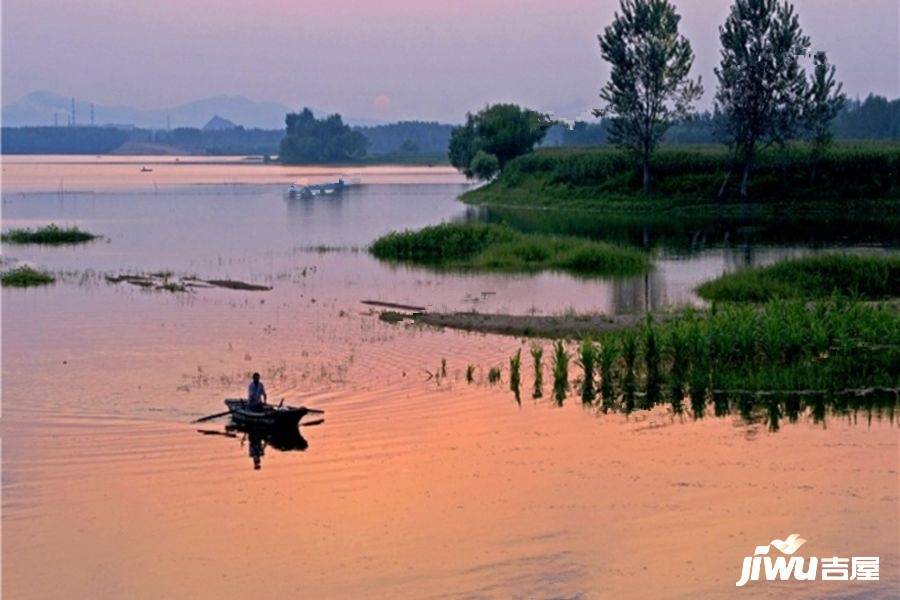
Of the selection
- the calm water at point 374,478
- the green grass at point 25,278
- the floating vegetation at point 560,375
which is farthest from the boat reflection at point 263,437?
the green grass at point 25,278

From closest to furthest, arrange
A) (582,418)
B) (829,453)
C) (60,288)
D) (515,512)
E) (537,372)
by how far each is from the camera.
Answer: (515,512)
(829,453)
(582,418)
(537,372)
(60,288)

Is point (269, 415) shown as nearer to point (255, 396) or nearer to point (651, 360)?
point (255, 396)

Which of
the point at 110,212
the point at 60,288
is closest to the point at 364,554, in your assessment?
the point at 60,288

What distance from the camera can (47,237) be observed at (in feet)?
252

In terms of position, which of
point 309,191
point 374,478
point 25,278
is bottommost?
point 374,478

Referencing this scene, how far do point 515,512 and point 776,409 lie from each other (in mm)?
9707

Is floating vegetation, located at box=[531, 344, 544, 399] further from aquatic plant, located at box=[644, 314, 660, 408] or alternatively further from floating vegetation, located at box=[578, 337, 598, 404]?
aquatic plant, located at box=[644, 314, 660, 408]

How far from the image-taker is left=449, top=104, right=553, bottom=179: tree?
13100cm

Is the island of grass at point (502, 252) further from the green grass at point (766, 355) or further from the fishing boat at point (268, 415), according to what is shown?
the fishing boat at point (268, 415)

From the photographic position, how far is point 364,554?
20453 mm

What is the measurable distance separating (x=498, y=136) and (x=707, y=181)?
35.5 meters

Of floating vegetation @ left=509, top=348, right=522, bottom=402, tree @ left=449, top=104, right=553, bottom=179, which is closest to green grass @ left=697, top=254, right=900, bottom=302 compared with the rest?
floating vegetation @ left=509, top=348, right=522, bottom=402

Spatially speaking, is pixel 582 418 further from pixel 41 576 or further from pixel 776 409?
pixel 41 576

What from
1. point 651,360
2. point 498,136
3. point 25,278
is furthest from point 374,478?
point 498,136
